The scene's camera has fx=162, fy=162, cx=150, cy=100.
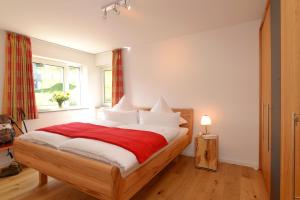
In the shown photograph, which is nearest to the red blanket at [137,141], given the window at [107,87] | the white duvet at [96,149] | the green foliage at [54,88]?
the white duvet at [96,149]

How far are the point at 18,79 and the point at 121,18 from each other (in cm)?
224

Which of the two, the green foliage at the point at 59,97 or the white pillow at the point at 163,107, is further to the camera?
the green foliage at the point at 59,97

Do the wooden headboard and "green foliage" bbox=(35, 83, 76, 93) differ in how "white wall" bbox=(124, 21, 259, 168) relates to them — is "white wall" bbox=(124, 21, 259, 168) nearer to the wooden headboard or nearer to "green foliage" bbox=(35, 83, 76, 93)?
the wooden headboard

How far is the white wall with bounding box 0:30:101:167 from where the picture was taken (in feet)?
10.9

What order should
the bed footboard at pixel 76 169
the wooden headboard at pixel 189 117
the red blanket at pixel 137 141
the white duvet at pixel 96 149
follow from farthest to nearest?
the wooden headboard at pixel 189 117 → the red blanket at pixel 137 141 → the white duvet at pixel 96 149 → the bed footboard at pixel 76 169

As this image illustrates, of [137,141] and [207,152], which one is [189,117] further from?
[137,141]

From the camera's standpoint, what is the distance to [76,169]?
1624 millimetres

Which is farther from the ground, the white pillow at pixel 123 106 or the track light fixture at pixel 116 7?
the track light fixture at pixel 116 7

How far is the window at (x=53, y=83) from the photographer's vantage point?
3.58 metres

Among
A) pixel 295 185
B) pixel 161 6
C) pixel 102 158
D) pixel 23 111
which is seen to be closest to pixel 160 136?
pixel 102 158

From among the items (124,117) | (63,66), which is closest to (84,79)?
(63,66)

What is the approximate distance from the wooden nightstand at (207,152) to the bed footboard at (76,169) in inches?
67.2

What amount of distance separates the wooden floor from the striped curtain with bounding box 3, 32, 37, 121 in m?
1.15

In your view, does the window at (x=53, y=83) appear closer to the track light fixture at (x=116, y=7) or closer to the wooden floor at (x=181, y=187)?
the wooden floor at (x=181, y=187)
